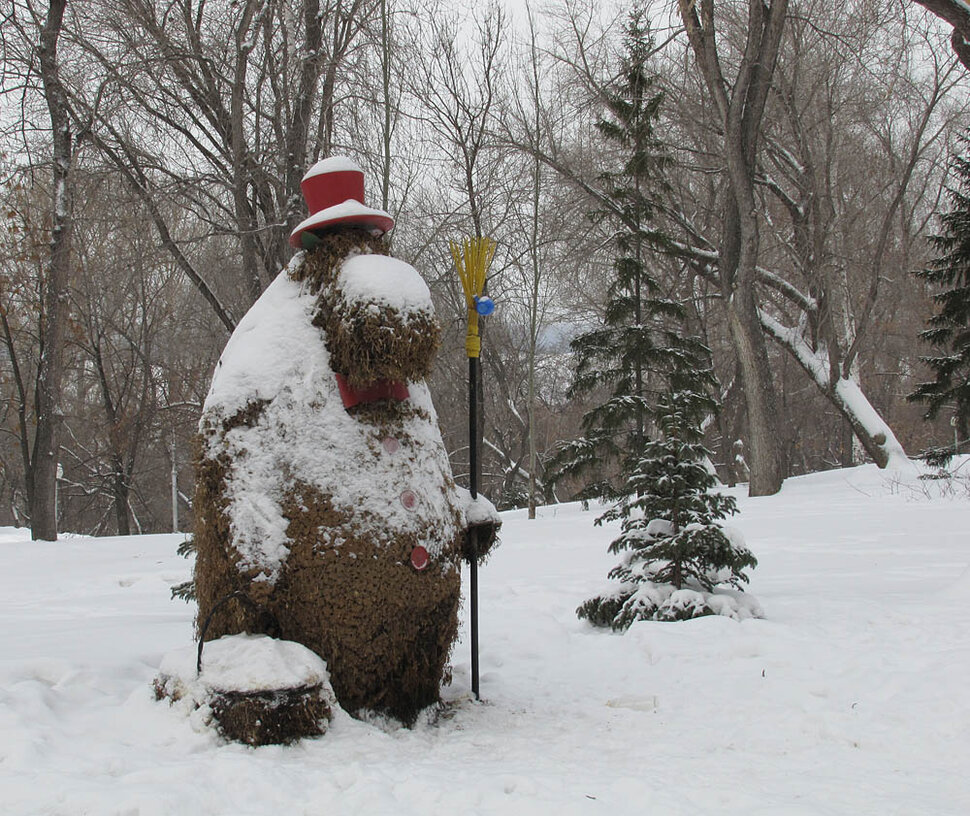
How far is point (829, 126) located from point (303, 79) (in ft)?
35.0

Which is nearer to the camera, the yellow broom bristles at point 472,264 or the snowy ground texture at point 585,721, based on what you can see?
the snowy ground texture at point 585,721

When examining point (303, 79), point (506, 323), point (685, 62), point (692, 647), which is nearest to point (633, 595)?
point (692, 647)

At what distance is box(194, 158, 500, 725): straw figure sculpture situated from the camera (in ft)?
10.2

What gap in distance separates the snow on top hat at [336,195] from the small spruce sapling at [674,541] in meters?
2.63

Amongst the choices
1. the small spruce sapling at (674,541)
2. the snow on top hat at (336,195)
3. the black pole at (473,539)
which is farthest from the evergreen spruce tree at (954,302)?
the snow on top hat at (336,195)

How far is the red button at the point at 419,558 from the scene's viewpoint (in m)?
3.22

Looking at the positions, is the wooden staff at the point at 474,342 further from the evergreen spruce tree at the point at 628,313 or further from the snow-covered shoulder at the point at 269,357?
the evergreen spruce tree at the point at 628,313

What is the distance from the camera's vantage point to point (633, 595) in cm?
538

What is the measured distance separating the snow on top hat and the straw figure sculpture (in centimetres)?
3

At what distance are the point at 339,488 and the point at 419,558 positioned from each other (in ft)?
1.43

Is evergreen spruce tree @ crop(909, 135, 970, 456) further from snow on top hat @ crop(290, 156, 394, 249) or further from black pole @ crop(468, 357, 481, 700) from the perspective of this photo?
snow on top hat @ crop(290, 156, 394, 249)

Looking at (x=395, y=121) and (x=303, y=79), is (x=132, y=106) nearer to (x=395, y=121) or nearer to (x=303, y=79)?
(x=303, y=79)

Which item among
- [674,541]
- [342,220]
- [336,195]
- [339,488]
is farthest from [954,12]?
[339,488]

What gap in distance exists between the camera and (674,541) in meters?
5.18
